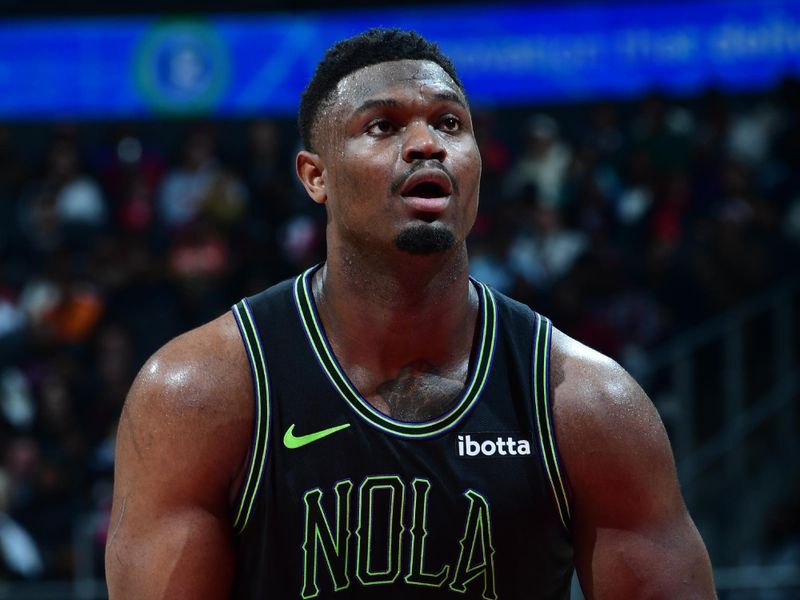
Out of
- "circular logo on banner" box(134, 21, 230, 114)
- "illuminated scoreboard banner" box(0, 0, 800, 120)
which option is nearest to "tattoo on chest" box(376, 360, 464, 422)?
"illuminated scoreboard banner" box(0, 0, 800, 120)

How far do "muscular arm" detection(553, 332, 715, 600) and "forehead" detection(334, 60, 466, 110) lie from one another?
0.80 meters

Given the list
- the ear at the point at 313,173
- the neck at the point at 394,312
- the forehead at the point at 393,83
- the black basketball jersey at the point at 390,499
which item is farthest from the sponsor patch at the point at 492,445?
the forehead at the point at 393,83

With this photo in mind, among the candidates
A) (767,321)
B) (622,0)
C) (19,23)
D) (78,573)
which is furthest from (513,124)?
(78,573)

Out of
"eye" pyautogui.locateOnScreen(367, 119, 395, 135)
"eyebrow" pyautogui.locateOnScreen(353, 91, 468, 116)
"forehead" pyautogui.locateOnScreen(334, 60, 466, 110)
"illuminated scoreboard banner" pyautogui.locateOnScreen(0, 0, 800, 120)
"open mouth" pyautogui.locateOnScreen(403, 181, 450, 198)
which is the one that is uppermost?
"illuminated scoreboard banner" pyautogui.locateOnScreen(0, 0, 800, 120)

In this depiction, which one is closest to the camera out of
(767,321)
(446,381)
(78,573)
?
(446,381)

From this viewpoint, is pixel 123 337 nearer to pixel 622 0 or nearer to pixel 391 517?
pixel 622 0

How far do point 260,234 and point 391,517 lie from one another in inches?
301

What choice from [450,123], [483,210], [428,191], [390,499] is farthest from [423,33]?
[390,499]

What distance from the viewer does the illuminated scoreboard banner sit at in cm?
1099

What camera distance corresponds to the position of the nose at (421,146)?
3039 millimetres

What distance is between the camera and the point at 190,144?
11227 mm

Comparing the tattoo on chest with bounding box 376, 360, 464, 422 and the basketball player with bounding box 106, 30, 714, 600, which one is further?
the tattoo on chest with bounding box 376, 360, 464, 422

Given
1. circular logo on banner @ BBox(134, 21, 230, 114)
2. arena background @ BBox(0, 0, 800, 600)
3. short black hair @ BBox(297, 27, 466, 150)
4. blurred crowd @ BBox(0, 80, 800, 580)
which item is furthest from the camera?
circular logo on banner @ BBox(134, 21, 230, 114)

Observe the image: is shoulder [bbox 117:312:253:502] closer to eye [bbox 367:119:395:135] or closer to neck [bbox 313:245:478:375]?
neck [bbox 313:245:478:375]
